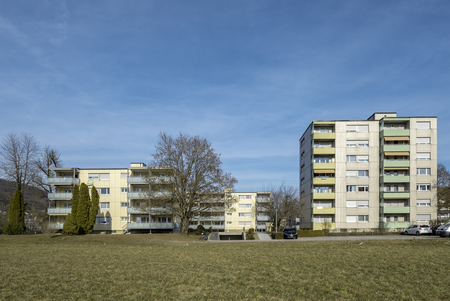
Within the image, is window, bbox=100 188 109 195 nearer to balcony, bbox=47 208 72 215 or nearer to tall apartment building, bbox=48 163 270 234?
tall apartment building, bbox=48 163 270 234

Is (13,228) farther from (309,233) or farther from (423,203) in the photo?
(423,203)

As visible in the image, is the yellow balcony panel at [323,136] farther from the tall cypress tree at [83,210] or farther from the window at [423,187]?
the tall cypress tree at [83,210]

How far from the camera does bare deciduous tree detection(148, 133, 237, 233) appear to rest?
154 feet

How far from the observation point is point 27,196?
56812mm

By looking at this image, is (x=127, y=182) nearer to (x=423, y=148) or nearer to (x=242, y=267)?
(x=242, y=267)

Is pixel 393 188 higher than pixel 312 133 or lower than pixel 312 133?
lower

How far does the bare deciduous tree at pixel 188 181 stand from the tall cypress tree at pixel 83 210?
332 inches

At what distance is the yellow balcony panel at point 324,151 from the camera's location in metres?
63.7

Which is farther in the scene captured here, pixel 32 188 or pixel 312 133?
pixel 312 133

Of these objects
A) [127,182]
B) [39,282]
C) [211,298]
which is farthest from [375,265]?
[127,182]

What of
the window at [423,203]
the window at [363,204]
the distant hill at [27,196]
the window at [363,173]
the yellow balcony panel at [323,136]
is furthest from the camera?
the yellow balcony panel at [323,136]

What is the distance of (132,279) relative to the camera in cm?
1303

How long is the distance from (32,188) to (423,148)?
65.1 meters

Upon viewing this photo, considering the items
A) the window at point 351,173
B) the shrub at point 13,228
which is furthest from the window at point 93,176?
the window at point 351,173
